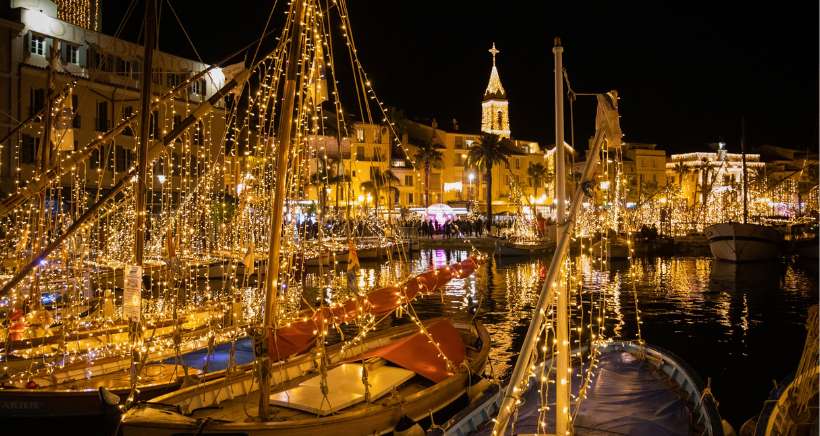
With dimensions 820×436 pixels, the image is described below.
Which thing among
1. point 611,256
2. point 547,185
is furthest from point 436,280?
point 547,185

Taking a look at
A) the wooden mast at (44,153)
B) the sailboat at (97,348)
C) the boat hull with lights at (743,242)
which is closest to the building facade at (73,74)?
the wooden mast at (44,153)

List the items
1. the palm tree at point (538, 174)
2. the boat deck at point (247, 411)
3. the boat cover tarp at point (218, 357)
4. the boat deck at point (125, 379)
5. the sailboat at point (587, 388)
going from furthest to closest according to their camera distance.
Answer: the palm tree at point (538, 174), the boat cover tarp at point (218, 357), the boat deck at point (125, 379), the boat deck at point (247, 411), the sailboat at point (587, 388)

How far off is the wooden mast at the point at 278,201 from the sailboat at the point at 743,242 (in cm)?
4460

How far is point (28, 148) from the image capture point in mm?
36656

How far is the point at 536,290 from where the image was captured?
3228cm

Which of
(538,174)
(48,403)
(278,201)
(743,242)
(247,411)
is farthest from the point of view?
(538,174)

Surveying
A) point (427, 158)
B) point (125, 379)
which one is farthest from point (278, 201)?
point (427, 158)

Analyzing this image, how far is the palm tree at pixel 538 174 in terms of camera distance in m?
89.2

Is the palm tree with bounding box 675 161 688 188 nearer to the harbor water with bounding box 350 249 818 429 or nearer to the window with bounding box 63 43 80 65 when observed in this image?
the harbor water with bounding box 350 249 818 429

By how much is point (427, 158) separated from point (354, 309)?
68.9m

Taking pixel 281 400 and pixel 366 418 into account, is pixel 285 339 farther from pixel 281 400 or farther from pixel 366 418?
pixel 366 418

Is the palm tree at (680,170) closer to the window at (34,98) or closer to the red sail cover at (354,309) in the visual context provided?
the window at (34,98)

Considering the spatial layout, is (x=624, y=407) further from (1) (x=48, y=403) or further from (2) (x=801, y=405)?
(1) (x=48, y=403)

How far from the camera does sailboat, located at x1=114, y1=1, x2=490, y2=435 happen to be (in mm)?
9258
